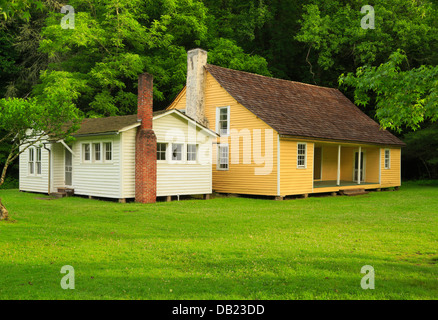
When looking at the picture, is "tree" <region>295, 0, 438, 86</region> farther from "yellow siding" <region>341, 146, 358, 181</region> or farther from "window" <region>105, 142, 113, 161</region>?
"window" <region>105, 142, 113, 161</region>

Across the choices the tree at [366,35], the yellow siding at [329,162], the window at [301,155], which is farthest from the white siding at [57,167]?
the tree at [366,35]

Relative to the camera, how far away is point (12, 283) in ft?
21.8

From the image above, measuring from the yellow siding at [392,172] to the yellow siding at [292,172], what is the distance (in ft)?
28.7

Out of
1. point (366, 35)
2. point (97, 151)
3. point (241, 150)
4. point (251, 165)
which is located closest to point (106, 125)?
point (97, 151)

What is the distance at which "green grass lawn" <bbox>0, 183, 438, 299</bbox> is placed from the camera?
20.9ft

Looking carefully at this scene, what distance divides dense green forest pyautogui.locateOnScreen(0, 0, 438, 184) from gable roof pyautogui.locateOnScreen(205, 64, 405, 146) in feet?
6.41

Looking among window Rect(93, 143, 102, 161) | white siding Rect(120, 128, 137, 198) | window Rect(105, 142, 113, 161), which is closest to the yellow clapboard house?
white siding Rect(120, 128, 137, 198)

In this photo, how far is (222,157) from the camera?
78.6ft

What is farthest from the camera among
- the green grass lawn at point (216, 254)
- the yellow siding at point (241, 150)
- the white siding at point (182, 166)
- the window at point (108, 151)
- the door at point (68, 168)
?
the door at point (68, 168)

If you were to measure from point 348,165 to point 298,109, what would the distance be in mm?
7861

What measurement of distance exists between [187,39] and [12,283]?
31.9 m

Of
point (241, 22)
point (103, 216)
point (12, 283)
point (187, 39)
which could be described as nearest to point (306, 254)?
point (12, 283)

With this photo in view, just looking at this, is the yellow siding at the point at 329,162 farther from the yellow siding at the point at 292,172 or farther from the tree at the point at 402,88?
the tree at the point at 402,88

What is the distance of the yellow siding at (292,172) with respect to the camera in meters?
21.6
